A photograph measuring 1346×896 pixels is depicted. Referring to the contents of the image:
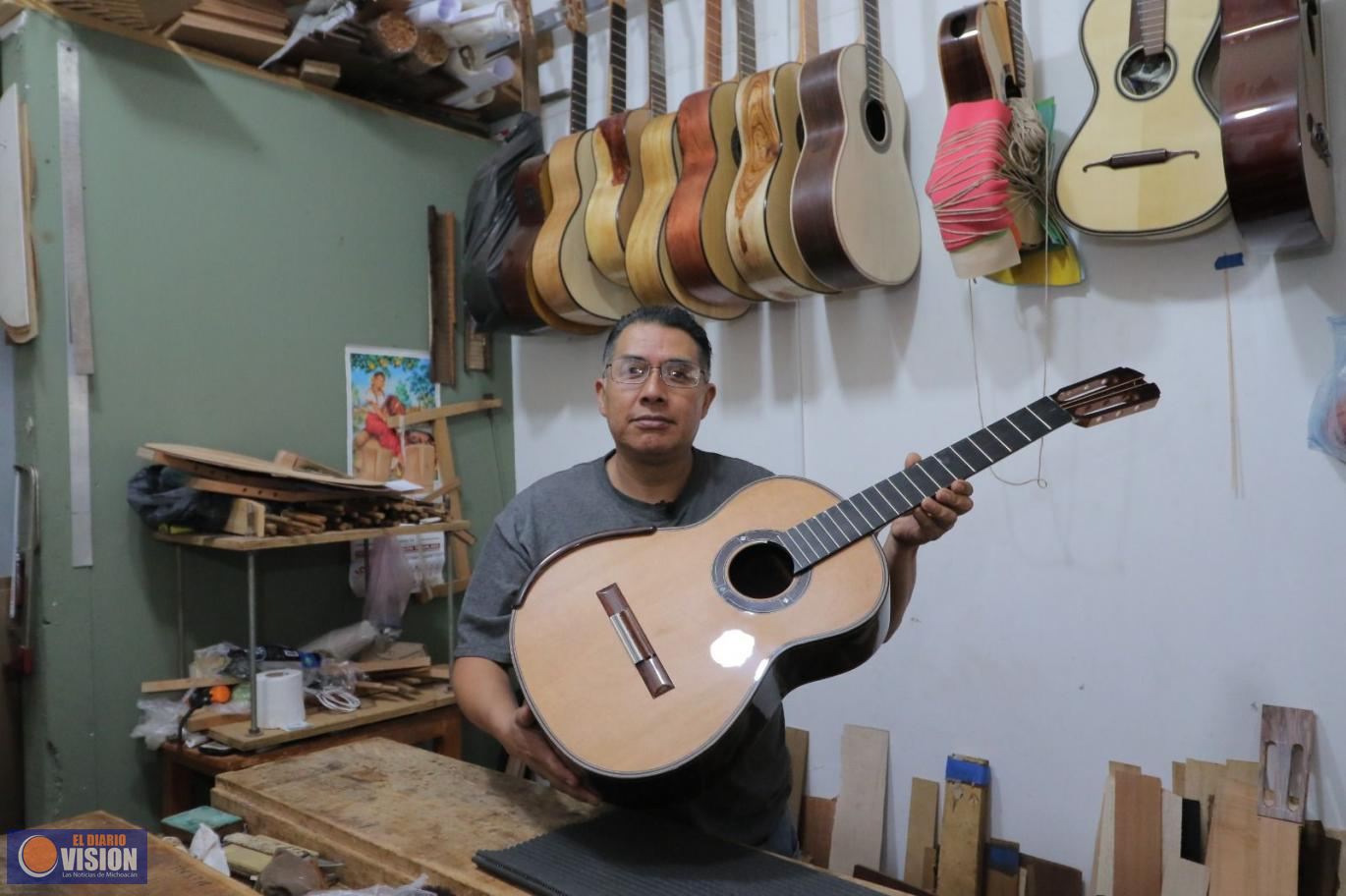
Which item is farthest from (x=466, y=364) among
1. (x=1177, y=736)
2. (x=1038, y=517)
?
(x=1177, y=736)

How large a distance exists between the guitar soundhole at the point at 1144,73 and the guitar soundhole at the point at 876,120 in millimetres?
545

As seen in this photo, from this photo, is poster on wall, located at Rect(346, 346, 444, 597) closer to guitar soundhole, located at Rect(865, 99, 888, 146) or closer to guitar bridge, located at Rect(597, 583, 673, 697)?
guitar soundhole, located at Rect(865, 99, 888, 146)

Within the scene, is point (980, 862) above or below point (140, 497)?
below

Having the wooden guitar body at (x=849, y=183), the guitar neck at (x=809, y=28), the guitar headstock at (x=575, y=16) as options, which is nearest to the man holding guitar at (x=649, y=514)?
the wooden guitar body at (x=849, y=183)

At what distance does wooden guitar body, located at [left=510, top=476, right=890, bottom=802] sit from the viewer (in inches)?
43.2

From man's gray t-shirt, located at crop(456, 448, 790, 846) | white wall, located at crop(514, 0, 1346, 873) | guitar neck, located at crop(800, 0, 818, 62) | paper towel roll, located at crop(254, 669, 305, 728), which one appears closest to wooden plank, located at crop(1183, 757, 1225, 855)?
white wall, located at crop(514, 0, 1346, 873)

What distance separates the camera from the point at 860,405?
2.49 metres

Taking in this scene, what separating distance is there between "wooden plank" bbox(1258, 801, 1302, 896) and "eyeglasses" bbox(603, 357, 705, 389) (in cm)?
142

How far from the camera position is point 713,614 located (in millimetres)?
1227

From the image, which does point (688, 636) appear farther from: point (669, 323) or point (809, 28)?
point (809, 28)

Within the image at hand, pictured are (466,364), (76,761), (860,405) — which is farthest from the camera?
(466,364)

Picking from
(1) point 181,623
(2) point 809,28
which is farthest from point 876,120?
(1) point 181,623

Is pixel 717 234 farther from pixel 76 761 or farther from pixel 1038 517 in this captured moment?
pixel 76 761

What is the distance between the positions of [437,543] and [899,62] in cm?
199
